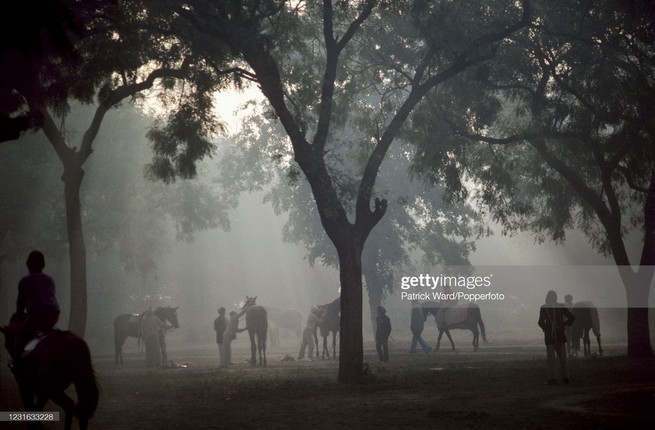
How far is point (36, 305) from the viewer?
9836 mm

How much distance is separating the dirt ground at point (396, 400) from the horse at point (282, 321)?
25.6 metres

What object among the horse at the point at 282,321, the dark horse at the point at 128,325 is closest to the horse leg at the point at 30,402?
the dark horse at the point at 128,325

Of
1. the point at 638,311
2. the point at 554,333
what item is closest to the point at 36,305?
the point at 554,333

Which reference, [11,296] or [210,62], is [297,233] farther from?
[210,62]

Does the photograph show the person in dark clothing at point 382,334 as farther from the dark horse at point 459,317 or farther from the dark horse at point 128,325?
the dark horse at point 128,325

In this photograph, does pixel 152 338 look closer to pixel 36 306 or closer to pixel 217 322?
pixel 217 322

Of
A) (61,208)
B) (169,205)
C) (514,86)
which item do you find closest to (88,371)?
(514,86)

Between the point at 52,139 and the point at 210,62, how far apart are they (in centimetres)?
524

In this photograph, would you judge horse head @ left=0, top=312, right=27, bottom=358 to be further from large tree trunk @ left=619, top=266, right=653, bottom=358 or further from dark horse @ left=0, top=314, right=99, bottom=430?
large tree trunk @ left=619, top=266, right=653, bottom=358

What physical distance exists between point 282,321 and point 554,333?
33788mm

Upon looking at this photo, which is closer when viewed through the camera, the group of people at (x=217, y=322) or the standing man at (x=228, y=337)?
the group of people at (x=217, y=322)

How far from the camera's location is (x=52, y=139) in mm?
21062

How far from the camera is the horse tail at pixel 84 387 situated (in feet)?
30.6

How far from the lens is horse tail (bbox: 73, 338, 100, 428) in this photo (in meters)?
9.32
